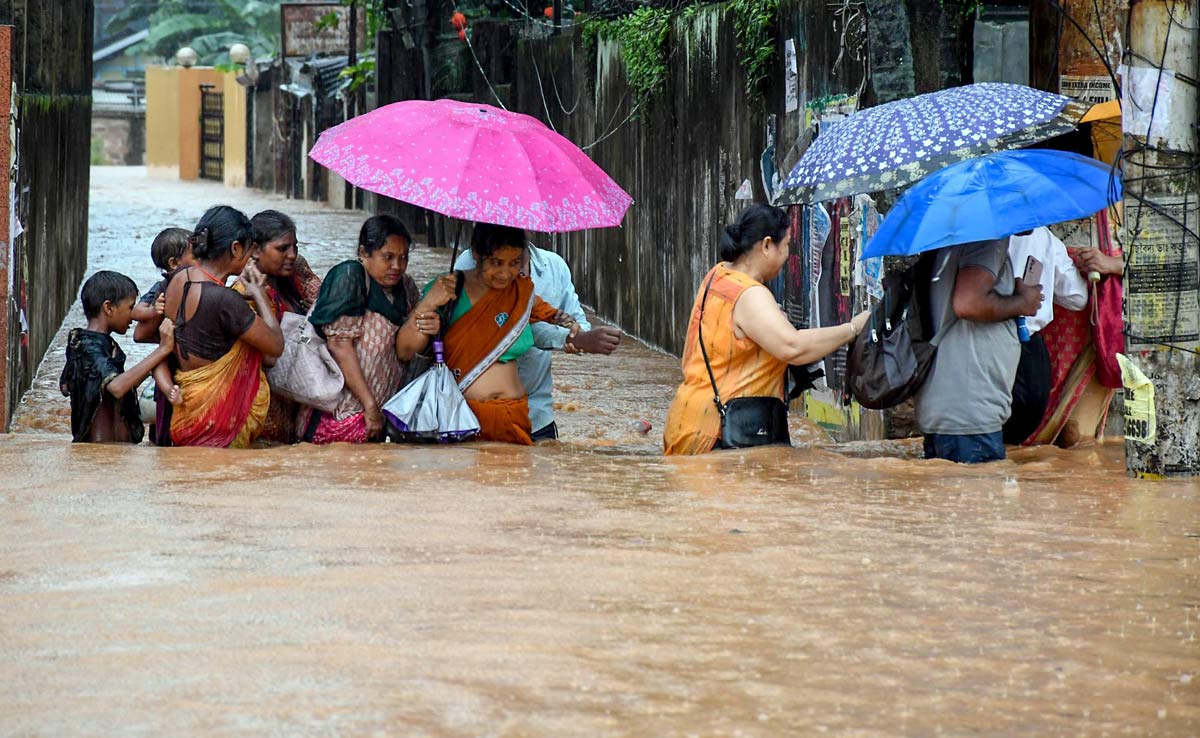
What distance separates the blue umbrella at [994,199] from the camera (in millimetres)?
5809

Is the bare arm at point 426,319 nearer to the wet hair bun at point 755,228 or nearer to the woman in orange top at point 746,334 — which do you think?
the woman in orange top at point 746,334

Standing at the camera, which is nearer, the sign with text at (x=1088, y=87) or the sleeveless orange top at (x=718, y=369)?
the sleeveless orange top at (x=718, y=369)

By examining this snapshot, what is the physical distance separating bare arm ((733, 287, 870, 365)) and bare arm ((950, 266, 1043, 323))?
0.46m

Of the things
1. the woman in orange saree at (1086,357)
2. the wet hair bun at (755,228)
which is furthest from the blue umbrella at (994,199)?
the woman in orange saree at (1086,357)

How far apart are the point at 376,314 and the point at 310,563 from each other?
89.7 inches

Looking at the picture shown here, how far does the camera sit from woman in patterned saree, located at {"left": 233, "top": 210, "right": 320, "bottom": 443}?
22.2 ft

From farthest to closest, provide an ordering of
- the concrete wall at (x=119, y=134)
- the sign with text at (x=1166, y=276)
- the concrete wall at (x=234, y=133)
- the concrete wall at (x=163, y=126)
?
the concrete wall at (x=119, y=134), the concrete wall at (x=163, y=126), the concrete wall at (x=234, y=133), the sign with text at (x=1166, y=276)

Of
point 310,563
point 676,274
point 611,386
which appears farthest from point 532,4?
point 310,563

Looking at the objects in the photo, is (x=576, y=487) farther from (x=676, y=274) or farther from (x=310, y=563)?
(x=676, y=274)

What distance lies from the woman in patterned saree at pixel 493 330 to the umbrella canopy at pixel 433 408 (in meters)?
0.10

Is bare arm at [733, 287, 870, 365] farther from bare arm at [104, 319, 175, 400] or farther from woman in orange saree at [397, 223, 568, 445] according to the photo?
bare arm at [104, 319, 175, 400]

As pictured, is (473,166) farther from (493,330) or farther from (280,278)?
(280,278)

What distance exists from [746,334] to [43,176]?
695cm

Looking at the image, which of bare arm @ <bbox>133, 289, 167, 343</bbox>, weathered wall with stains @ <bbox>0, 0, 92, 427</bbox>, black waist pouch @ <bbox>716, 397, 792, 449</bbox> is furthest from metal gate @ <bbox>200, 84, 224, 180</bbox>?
black waist pouch @ <bbox>716, 397, 792, 449</bbox>
